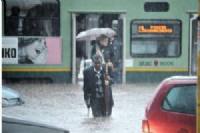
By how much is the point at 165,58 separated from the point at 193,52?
3.72ft

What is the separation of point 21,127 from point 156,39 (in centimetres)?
2055

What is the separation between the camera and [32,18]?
24719 millimetres

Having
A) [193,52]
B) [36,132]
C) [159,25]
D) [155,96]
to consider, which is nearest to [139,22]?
[159,25]

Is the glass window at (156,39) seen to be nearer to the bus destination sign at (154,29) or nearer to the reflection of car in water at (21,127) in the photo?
the bus destination sign at (154,29)

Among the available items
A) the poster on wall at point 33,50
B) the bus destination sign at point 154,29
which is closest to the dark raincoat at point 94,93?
the poster on wall at point 33,50

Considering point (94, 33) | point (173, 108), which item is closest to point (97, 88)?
point (173, 108)

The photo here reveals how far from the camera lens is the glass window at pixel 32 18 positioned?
24.6 metres

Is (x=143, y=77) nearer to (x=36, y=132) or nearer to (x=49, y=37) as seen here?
(x=49, y=37)

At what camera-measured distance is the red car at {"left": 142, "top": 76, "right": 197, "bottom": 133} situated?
24.9 ft

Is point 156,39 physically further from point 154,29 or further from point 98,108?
point 98,108

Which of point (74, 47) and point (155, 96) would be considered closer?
point (155, 96)

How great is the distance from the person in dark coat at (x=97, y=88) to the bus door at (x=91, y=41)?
30.4 ft

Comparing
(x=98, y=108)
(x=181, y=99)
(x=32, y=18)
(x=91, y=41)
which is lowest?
(x=98, y=108)

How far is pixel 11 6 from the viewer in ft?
80.1
